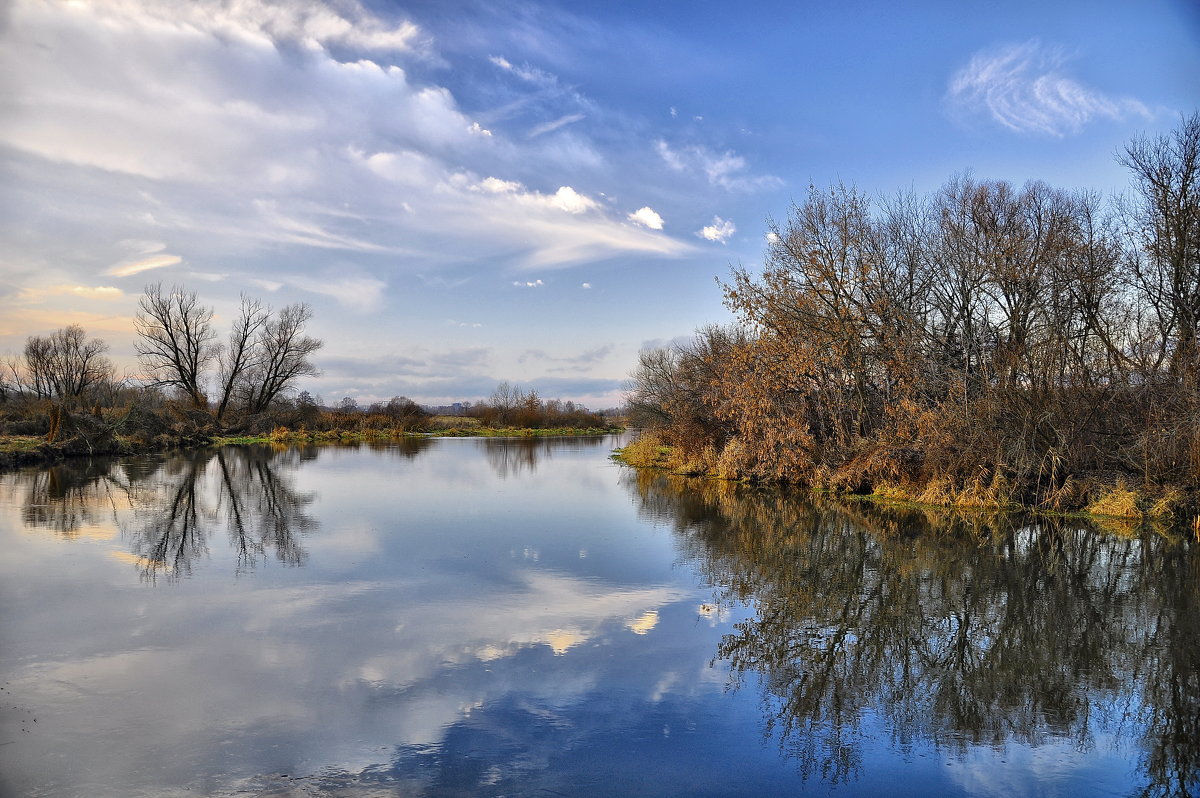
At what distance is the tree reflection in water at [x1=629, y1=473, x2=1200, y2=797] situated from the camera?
17.0 feet

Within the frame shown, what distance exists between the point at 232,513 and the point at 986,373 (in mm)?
18456

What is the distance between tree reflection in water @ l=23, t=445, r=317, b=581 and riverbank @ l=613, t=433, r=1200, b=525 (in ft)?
46.6

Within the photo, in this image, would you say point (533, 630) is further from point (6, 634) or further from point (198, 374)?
point (198, 374)

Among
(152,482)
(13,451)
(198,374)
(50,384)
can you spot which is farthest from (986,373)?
(50,384)

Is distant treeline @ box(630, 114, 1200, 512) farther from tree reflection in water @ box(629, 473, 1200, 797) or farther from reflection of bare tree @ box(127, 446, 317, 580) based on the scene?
reflection of bare tree @ box(127, 446, 317, 580)

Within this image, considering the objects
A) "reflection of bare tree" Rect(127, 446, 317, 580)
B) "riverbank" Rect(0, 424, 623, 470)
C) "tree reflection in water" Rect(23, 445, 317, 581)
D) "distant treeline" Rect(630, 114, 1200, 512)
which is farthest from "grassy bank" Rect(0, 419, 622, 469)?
"distant treeline" Rect(630, 114, 1200, 512)

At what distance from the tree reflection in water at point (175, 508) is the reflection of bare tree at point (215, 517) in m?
0.01

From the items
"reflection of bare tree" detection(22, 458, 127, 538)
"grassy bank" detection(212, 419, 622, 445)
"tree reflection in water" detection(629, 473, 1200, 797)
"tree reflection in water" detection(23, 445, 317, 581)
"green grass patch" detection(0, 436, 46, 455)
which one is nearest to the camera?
"tree reflection in water" detection(629, 473, 1200, 797)

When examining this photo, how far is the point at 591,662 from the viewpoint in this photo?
21.2 ft

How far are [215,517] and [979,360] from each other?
19643 mm

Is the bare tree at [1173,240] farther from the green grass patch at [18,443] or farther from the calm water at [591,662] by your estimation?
the green grass patch at [18,443]

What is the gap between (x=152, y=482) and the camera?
68.8 feet

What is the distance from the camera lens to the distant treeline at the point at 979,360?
Result: 16.4 metres

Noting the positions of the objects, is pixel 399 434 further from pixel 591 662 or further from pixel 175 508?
pixel 591 662
